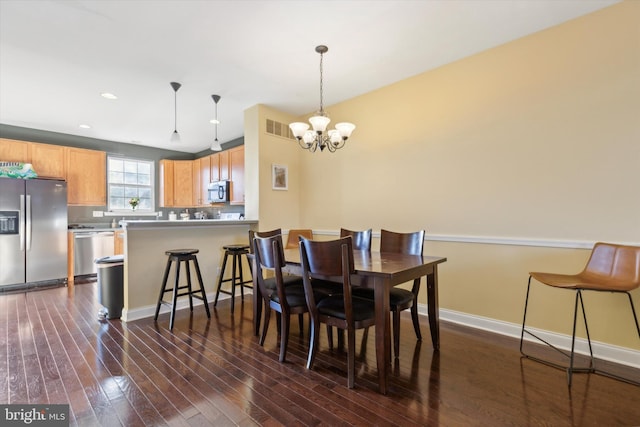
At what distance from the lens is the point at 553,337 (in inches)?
95.1

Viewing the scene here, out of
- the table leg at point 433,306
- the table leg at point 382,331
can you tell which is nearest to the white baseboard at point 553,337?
the table leg at point 433,306

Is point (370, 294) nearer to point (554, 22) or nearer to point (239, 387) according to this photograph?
point (239, 387)

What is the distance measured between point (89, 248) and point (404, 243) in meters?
5.34

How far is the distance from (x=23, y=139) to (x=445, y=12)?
6.49 metres

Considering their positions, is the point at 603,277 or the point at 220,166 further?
the point at 220,166

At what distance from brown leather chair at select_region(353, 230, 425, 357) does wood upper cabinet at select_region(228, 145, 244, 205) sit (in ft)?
10.2

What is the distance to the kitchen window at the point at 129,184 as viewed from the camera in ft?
19.5

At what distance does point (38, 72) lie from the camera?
307cm

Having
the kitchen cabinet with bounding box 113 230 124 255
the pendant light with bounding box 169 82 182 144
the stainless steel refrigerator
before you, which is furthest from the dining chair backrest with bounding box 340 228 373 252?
the stainless steel refrigerator

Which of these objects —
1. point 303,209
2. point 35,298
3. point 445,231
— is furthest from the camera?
point 303,209

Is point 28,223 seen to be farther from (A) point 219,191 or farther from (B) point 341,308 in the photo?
(B) point 341,308

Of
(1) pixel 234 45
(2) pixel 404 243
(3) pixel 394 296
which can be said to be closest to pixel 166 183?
(1) pixel 234 45

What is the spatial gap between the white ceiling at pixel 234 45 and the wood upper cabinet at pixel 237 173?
1230 mm

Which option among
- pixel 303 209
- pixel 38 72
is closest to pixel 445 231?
pixel 303 209
